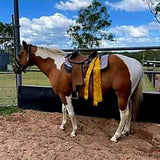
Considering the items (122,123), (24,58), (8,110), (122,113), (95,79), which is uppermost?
(24,58)

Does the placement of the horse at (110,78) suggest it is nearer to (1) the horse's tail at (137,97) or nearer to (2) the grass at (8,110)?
(1) the horse's tail at (137,97)

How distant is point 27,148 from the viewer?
3076mm

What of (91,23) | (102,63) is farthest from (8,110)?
(91,23)

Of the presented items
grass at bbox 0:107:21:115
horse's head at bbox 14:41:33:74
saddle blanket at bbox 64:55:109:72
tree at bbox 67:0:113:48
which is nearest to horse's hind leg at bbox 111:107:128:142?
saddle blanket at bbox 64:55:109:72

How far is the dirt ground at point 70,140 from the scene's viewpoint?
2928mm

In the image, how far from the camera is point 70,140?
135 inches

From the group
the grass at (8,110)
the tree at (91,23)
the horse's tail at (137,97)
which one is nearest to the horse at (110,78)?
the horse's tail at (137,97)

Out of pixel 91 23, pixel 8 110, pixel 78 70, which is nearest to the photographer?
pixel 78 70

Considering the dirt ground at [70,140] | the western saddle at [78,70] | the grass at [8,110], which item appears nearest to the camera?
the dirt ground at [70,140]

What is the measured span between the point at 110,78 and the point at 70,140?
905mm

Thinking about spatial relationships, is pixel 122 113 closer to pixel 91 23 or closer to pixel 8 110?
pixel 8 110

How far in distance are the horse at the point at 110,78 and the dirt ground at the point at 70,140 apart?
192 millimetres

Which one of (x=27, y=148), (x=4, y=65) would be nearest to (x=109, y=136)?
(x=27, y=148)

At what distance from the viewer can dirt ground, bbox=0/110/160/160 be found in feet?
9.61
